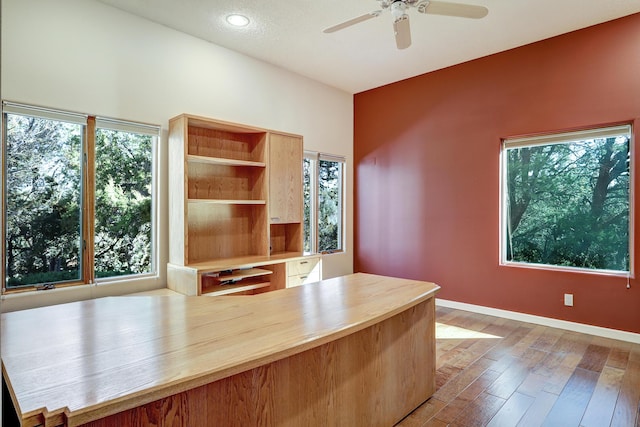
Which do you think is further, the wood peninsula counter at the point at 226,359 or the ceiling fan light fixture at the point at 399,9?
the ceiling fan light fixture at the point at 399,9

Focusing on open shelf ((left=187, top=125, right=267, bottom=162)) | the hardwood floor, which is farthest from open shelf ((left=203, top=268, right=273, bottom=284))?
the hardwood floor

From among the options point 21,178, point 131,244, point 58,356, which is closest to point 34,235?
point 21,178

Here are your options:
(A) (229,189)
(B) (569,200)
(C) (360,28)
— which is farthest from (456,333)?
(C) (360,28)

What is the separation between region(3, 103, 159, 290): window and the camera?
2703 mm

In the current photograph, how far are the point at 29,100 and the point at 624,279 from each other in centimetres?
520

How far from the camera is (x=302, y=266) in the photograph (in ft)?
13.0

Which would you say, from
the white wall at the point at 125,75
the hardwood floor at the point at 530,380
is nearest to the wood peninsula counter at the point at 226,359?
the hardwood floor at the point at 530,380

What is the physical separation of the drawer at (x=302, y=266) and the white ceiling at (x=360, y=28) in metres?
2.29

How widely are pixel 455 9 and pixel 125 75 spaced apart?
8.87 feet

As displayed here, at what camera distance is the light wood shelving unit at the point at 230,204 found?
3.28 metres

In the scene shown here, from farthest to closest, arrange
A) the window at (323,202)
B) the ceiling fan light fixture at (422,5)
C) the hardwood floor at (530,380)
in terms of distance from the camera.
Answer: the window at (323,202) → the ceiling fan light fixture at (422,5) → the hardwood floor at (530,380)

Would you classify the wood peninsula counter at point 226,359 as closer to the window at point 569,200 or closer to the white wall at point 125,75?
the white wall at point 125,75

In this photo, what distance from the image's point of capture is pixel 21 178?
271 centimetres

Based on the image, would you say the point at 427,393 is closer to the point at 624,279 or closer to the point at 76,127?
the point at 624,279
